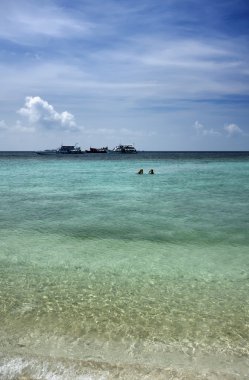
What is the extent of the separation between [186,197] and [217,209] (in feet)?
18.3

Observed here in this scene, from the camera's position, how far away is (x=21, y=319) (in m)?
6.61

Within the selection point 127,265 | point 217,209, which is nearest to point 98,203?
point 217,209

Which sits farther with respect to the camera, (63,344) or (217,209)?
(217,209)

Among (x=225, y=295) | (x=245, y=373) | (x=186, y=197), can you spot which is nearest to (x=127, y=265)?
(x=225, y=295)

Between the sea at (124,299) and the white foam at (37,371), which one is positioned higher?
the white foam at (37,371)

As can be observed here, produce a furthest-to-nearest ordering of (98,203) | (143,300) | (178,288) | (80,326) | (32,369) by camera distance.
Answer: (98,203), (178,288), (143,300), (80,326), (32,369)

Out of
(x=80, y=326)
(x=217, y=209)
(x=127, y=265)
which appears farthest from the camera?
(x=217, y=209)

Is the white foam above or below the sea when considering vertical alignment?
above

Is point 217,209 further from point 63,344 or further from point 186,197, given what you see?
point 63,344

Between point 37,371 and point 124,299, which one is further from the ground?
point 37,371

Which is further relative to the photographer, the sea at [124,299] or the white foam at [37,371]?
the sea at [124,299]

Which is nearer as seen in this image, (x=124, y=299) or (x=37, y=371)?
(x=37, y=371)

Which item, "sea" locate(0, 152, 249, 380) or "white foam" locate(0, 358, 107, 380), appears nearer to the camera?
"white foam" locate(0, 358, 107, 380)

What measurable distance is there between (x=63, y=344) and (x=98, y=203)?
653 inches
